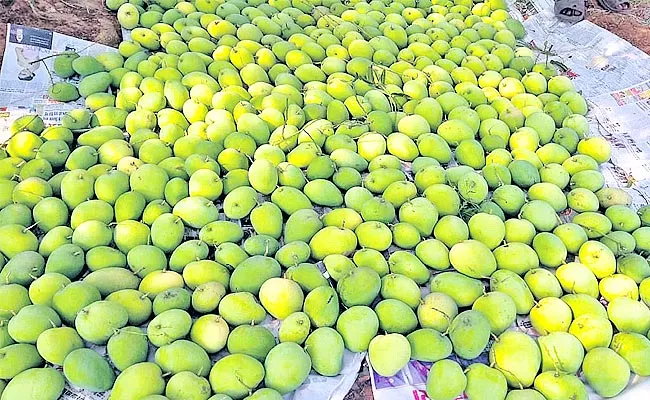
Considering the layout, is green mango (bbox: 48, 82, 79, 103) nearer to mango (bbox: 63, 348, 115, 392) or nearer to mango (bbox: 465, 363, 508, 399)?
mango (bbox: 63, 348, 115, 392)

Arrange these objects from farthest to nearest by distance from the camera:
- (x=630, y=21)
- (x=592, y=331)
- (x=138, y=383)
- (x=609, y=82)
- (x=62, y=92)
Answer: (x=630, y=21) → (x=609, y=82) → (x=62, y=92) → (x=592, y=331) → (x=138, y=383)

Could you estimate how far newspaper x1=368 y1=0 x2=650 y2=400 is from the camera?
97.9 inches

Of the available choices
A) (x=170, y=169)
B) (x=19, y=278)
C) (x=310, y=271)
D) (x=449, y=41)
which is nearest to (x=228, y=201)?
(x=170, y=169)

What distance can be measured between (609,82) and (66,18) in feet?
8.96

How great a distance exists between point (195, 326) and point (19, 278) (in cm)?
57

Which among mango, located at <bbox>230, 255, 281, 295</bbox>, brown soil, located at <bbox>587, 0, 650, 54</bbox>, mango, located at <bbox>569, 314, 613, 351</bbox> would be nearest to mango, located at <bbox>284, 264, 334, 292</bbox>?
mango, located at <bbox>230, 255, 281, 295</bbox>

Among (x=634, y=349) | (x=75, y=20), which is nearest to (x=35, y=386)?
(x=634, y=349)

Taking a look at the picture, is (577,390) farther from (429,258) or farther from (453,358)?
(429,258)

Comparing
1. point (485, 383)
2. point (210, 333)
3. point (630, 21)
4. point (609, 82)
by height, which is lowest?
point (210, 333)

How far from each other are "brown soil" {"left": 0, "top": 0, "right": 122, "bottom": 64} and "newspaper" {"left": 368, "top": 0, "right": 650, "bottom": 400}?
7.39 ft

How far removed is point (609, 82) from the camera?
116 inches

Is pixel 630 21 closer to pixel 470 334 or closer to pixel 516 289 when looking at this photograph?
A: pixel 516 289

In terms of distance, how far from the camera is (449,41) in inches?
122

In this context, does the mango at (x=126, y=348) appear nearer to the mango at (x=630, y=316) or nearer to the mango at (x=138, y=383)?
the mango at (x=138, y=383)
